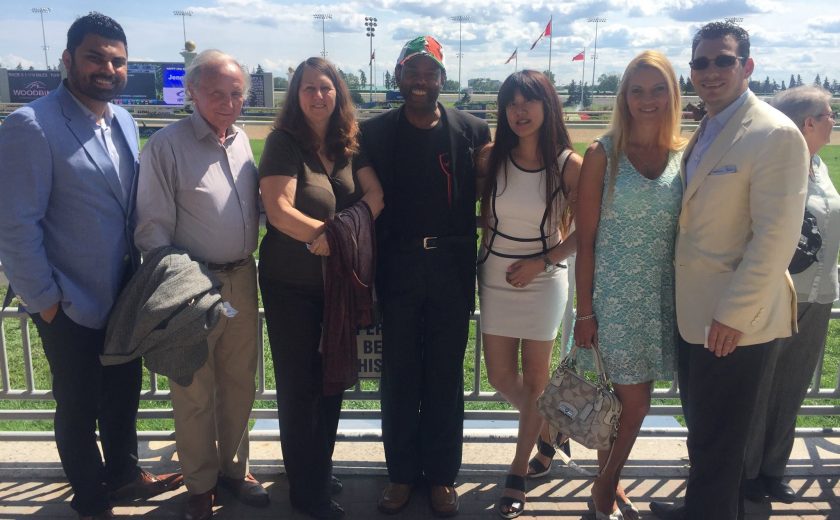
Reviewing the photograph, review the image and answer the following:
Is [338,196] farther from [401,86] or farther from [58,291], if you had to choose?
[58,291]

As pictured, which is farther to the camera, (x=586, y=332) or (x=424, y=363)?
(x=424, y=363)

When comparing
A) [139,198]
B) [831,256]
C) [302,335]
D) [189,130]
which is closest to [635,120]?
[831,256]

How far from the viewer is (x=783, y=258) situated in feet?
8.39

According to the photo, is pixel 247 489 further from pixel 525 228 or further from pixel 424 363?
pixel 525 228

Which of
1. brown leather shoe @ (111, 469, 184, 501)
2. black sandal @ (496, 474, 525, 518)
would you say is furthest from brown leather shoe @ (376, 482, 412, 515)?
brown leather shoe @ (111, 469, 184, 501)

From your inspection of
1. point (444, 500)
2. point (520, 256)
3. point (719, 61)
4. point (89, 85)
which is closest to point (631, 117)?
point (719, 61)

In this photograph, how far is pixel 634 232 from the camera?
2.91 metres

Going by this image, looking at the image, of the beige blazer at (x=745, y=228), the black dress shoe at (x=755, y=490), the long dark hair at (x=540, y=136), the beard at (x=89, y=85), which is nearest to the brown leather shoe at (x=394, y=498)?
the long dark hair at (x=540, y=136)

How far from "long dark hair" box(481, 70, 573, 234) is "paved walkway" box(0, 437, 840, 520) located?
4.76 feet

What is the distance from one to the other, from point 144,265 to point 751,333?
2635 mm

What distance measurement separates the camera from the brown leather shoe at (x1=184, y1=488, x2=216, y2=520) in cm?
Answer: 326

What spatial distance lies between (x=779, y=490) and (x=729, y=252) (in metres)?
1.62

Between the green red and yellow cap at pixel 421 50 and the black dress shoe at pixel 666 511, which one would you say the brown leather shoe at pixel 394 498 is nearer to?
the black dress shoe at pixel 666 511

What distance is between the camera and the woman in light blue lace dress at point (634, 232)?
2889 millimetres
